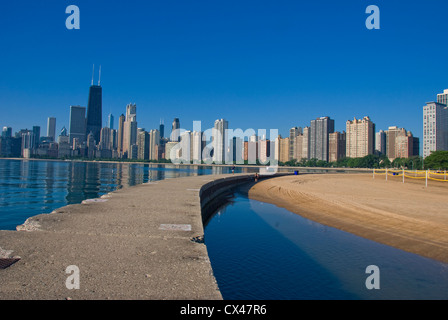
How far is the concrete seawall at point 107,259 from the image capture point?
178 inches

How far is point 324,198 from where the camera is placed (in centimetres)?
2436

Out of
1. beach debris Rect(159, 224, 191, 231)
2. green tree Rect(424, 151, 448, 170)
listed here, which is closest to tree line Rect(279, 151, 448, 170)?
green tree Rect(424, 151, 448, 170)

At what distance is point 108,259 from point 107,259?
19mm

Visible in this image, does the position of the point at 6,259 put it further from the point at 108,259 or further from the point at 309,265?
the point at 309,265

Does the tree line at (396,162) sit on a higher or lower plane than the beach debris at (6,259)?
higher

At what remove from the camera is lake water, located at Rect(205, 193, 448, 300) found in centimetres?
750

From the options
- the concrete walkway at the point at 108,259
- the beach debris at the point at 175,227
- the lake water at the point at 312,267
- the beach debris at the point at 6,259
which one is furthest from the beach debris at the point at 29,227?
the lake water at the point at 312,267

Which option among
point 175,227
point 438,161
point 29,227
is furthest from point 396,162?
point 29,227

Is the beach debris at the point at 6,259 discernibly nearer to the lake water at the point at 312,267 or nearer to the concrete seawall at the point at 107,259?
the concrete seawall at the point at 107,259
